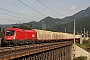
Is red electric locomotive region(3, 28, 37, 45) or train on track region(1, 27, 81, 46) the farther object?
train on track region(1, 27, 81, 46)

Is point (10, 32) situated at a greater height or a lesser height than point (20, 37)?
greater

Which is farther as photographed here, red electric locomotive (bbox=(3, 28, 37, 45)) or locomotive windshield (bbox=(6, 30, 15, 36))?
locomotive windshield (bbox=(6, 30, 15, 36))

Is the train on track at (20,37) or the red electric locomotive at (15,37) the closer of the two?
the red electric locomotive at (15,37)

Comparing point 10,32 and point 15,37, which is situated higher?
point 10,32

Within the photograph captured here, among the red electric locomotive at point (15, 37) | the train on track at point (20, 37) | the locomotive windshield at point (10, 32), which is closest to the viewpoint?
the red electric locomotive at point (15, 37)

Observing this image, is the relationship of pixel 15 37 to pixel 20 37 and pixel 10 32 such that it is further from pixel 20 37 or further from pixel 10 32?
pixel 20 37

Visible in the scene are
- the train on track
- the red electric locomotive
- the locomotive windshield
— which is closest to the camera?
the red electric locomotive

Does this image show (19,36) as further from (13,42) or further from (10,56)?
(10,56)

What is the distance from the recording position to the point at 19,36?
43.5 metres

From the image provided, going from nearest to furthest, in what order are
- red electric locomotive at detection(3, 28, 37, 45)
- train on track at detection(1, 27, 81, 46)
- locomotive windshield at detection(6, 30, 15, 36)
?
red electric locomotive at detection(3, 28, 37, 45), train on track at detection(1, 27, 81, 46), locomotive windshield at detection(6, 30, 15, 36)

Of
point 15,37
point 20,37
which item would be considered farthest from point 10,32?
point 20,37

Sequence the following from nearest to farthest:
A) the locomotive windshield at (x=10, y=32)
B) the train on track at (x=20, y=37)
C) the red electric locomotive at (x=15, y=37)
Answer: the red electric locomotive at (x=15, y=37)
the train on track at (x=20, y=37)
the locomotive windshield at (x=10, y=32)

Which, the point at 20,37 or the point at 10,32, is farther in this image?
the point at 20,37

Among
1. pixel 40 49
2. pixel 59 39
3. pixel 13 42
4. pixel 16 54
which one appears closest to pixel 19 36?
pixel 13 42
